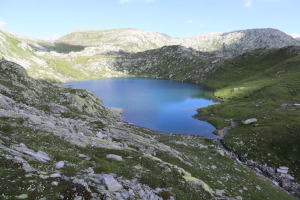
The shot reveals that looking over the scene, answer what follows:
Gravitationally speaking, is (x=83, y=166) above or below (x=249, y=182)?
above

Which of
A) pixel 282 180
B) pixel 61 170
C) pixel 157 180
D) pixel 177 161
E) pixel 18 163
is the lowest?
pixel 282 180

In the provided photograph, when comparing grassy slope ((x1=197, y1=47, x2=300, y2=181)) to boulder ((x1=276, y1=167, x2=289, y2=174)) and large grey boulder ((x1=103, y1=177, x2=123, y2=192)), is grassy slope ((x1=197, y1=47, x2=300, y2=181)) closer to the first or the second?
boulder ((x1=276, y1=167, x2=289, y2=174))

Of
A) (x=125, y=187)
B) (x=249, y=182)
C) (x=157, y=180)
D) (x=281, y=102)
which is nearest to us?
(x=125, y=187)

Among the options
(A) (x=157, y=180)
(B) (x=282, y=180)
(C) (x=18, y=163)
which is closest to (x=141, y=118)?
(B) (x=282, y=180)

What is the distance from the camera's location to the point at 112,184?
1406 cm

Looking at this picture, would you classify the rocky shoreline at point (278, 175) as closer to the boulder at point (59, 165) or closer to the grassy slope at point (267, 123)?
the grassy slope at point (267, 123)

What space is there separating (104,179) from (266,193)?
3514cm

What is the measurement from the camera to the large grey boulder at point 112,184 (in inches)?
538

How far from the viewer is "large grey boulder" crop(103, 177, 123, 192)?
13.7 meters

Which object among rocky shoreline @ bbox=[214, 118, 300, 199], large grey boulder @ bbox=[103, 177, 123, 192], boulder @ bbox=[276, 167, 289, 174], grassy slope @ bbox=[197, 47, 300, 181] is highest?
large grey boulder @ bbox=[103, 177, 123, 192]

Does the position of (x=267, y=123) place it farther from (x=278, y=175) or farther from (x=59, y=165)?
(x=59, y=165)

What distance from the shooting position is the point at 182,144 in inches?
2255

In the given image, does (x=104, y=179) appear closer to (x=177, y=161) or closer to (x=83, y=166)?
(x=83, y=166)

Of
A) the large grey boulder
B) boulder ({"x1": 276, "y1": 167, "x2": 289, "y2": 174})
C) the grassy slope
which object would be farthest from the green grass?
the grassy slope
